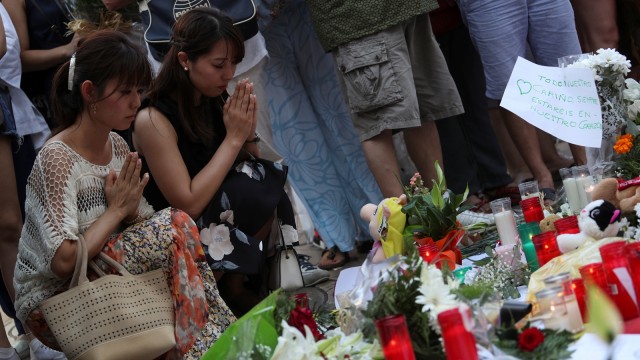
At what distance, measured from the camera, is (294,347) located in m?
1.79

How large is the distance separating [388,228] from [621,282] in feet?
3.55

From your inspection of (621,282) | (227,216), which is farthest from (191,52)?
(621,282)

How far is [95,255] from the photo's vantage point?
2.99 metres

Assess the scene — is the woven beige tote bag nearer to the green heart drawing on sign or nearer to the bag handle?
the bag handle

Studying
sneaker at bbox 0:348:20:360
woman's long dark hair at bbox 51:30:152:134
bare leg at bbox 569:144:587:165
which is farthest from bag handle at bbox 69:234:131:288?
bare leg at bbox 569:144:587:165

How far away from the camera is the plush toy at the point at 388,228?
9.34ft

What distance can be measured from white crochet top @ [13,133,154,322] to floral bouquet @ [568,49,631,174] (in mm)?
1706

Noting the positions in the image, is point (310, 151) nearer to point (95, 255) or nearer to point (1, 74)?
point (1, 74)

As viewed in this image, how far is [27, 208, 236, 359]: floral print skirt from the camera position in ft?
9.90

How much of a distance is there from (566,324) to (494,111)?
324 centimetres

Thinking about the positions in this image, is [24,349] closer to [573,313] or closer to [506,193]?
[506,193]

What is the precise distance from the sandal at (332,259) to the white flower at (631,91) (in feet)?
6.96

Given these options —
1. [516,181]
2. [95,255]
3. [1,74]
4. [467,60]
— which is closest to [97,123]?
[95,255]

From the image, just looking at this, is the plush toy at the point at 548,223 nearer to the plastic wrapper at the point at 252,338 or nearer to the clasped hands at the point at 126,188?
the plastic wrapper at the point at 252,338
